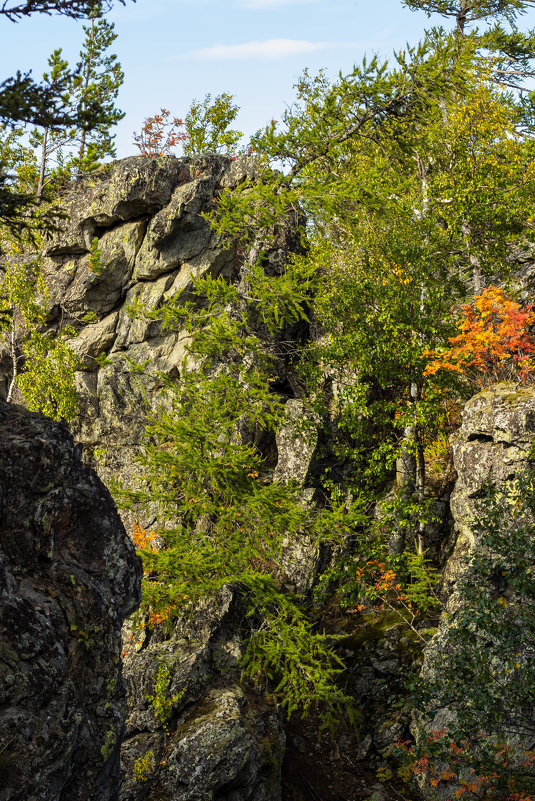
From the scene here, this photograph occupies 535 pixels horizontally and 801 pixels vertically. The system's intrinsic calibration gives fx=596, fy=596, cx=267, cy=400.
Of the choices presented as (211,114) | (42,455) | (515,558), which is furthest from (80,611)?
(211,114)

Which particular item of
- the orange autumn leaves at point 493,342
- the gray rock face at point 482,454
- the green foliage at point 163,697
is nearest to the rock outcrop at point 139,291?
the green foliage at point 163,697

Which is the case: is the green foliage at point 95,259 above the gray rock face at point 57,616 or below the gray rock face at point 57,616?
above

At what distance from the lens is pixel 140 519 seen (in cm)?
1834

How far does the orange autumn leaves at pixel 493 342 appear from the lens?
578 inches

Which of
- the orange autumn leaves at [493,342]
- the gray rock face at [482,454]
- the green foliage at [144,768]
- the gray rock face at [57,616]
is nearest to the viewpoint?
the gray rock face at [57,616]

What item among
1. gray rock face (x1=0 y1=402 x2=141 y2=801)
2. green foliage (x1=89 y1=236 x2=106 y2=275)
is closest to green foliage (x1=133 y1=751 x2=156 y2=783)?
gray rock face (x1=0 y1=402 x2=141 y2=801)

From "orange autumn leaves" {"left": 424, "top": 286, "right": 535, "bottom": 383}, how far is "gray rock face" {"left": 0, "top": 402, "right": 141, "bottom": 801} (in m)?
10.2

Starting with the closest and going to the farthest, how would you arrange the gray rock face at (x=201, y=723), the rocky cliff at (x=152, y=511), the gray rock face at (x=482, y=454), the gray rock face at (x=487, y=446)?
the gray rock face at (x=201, y=723), the rocky cliff at (x=152, y=511), the gray rock face at (x=482, y=454), the gray rock face at (x=487, y=446)

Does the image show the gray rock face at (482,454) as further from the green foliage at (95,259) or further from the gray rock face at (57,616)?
the green foliage at (95,259)

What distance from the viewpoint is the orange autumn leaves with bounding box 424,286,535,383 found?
578 inches

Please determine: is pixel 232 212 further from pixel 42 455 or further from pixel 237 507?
pixel 42 455

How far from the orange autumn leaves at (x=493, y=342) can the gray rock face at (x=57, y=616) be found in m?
10.2

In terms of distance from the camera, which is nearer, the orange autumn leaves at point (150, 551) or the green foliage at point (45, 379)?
the orange autumn leaves at point (150, 551)

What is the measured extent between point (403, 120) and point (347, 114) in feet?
5.98
